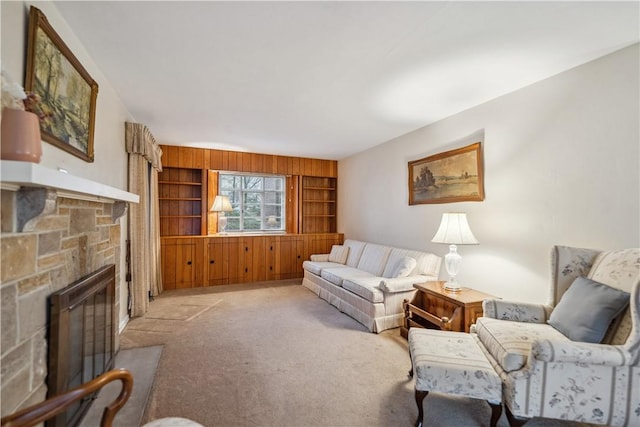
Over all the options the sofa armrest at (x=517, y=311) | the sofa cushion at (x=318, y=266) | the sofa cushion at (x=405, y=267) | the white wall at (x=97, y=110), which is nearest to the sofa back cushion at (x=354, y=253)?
the sofa cushion at (x=318, y=266)

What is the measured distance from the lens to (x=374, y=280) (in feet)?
11.7

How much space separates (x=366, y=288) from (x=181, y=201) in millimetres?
3809

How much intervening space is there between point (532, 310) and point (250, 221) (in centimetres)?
476

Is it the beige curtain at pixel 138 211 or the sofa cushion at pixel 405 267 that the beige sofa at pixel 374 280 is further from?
the beige curtain at pixel 138 211

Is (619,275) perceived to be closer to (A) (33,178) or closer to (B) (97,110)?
(A) (33,178)

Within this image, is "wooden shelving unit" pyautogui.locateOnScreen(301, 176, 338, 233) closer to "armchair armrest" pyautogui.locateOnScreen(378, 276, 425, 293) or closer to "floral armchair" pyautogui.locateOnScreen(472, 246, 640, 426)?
"armchair armrest" pyautogui.locateOnScreen(378, 276, 425, 293)

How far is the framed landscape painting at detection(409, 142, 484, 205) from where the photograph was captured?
9.95 ft

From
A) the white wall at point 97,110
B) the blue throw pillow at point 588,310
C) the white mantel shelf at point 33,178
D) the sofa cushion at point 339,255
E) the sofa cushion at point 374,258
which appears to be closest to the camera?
the white mantel shelf at point 33,178

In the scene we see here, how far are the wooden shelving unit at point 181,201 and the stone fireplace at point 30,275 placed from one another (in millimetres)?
3554

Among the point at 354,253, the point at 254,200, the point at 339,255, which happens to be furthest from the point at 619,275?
the point at 254,200

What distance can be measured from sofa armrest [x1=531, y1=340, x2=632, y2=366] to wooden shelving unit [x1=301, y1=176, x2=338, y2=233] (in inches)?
186

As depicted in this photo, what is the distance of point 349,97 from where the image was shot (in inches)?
113

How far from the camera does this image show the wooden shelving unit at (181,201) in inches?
199

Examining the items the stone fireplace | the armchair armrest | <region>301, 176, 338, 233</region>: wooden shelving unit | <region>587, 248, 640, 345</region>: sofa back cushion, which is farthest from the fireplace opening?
<region>301, 176, 338, 233</region>: wooden shelving unit
